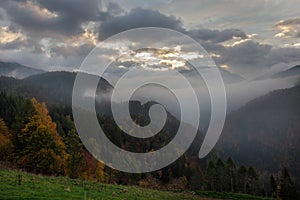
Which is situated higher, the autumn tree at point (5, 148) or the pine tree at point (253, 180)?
the autumn tree at point (5, 148)

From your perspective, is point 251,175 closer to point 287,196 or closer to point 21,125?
point 287,196

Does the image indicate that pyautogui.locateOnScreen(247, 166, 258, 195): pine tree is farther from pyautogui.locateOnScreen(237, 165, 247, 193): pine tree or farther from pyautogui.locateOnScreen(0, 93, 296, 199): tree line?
pyautogui.locateOnScreen(237, 165, 247, 193): pine tree

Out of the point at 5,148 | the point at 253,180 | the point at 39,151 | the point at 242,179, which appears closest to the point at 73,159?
the point at 39,151

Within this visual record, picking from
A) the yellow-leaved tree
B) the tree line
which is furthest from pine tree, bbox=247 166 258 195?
the yellow-leaved tree

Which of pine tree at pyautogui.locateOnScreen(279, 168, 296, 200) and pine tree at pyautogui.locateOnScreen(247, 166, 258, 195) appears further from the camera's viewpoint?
pine tree at pyautogui.locateOnScreen(247, 166, 258, 195)

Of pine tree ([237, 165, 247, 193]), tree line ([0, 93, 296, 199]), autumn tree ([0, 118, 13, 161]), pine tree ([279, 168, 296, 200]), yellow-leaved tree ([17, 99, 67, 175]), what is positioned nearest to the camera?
yellow-leaved tree ([17, 99, 67, 175])

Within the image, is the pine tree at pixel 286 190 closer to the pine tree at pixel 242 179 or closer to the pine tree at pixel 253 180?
the pine tree at pixel 253 180

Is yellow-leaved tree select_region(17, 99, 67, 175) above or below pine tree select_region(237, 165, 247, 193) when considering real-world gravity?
above

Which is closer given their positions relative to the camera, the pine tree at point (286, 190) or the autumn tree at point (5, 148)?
the autumn tree at point (5, 148)

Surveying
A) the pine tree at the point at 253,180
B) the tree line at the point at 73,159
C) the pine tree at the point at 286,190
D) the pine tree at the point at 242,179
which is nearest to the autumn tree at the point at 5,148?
the tree line at the point at 73,159

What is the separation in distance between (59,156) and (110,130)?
241 feet

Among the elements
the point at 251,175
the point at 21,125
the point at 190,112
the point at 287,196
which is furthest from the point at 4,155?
the point at 287,196

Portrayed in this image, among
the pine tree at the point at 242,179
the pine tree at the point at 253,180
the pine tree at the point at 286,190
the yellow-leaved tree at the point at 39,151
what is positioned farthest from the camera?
the pine tree at the point at 242,179

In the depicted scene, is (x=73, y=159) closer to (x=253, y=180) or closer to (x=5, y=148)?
(x=5, y=148)
